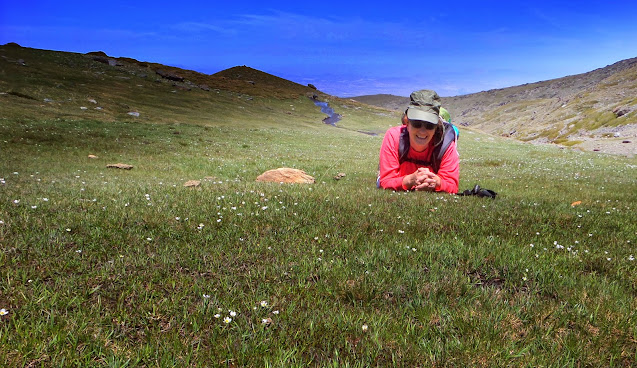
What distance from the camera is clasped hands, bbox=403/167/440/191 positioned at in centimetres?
929

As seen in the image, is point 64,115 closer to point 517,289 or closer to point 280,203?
point 280,203

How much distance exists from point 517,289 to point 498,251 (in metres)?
0.97

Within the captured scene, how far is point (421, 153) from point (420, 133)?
0.95 meters

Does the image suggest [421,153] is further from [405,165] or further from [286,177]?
[286,177]

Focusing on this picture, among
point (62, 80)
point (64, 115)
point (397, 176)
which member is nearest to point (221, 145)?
point (64, 115)

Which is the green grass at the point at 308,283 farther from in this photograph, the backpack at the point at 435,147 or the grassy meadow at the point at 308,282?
the backpack at the point at 435,147

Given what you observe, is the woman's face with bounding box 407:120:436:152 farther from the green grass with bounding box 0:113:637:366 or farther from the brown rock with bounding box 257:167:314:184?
the brown rock with bounding box 257:167:314:184

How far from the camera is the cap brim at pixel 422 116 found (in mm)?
8367

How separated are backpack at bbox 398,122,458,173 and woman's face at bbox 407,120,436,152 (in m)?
0.23

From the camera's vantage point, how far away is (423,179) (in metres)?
9.29

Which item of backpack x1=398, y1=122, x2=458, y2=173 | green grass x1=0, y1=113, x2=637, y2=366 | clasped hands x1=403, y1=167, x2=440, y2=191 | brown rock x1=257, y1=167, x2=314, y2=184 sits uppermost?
backpack x1=398, y1=122, x2=458, y2=173

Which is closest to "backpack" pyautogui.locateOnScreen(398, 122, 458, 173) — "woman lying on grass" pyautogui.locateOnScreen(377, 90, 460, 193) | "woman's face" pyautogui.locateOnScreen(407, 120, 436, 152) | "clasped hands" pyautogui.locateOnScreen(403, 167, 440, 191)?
"woman lying on grass" pyautogui.locateOnScreen(377, 90, 460, 193)

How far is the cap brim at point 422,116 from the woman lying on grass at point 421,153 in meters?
0.04

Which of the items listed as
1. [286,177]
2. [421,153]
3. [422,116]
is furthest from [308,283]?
[286,177]
